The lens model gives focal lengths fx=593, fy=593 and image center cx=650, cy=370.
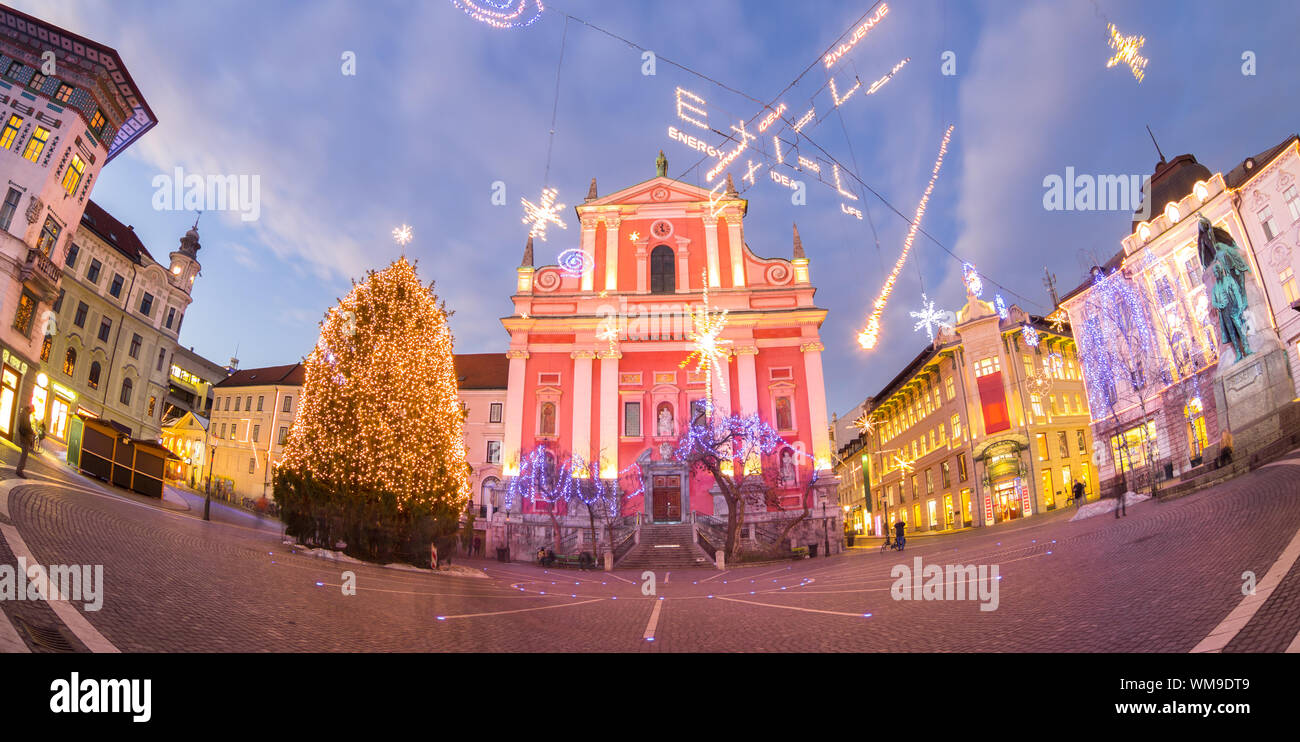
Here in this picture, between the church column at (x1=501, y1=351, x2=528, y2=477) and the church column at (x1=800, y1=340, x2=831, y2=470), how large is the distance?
1647 centimetres

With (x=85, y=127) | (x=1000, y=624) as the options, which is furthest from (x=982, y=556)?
(x=85, y=127)

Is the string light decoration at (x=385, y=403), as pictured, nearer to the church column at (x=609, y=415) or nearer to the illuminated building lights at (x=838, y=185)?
the illuminated building lights at (x=838, y=185)

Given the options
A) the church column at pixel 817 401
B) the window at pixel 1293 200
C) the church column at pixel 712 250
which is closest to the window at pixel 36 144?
the church column at pixel 712 250

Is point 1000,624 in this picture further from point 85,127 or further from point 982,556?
point 85,127

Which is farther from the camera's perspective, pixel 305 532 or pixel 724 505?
pixel 724 505

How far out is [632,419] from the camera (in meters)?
34.8

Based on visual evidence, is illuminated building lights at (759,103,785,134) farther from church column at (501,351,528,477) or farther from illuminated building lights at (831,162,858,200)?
church column at (501,351,528,477)

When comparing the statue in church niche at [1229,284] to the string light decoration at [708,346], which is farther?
the string light decoration at [708,346]

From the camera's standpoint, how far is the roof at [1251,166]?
24.4 metres

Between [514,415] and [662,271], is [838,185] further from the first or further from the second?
[514,415]

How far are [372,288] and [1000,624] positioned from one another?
17.1 meters

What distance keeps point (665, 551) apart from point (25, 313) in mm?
31083

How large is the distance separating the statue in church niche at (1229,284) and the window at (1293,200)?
2351mm
